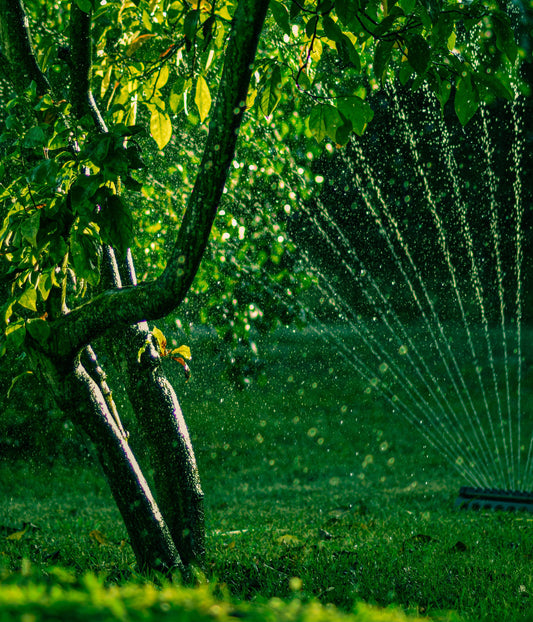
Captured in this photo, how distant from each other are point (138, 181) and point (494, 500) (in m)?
4.28

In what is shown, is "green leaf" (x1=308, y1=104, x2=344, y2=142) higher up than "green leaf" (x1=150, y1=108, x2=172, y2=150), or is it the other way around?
"green leaf" (x1=150, y1=108, x2=172, y2=150)

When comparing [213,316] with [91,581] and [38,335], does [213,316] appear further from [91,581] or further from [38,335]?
[91,581]

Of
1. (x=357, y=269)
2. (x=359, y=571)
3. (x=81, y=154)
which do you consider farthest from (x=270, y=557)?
(x=357, y=269)

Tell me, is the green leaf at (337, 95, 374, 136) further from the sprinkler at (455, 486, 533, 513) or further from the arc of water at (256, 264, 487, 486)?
the sprinkler at (455, 486, 533, 513)

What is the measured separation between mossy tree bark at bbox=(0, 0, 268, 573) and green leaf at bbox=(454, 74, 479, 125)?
2.49 ft

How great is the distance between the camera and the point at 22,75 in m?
3.03

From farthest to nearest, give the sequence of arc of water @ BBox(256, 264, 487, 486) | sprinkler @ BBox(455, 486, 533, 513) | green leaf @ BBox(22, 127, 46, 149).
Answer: arc of water @ BBox(256, 264, 487, 486) → sprinkler @ BBox(455, 486, 533, 513) → green leaf @ BBox(22, 127, 46, 149)

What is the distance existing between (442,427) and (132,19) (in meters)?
7.77

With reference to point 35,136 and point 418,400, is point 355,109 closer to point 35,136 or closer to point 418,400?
point 35,136

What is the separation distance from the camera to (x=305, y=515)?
18.1 ft

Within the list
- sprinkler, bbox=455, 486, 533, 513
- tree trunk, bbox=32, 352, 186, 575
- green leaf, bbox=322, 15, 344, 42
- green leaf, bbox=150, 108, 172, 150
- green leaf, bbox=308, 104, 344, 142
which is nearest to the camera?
green leaf, bbox=322, 15, 344, 42

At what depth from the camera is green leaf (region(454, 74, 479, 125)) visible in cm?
236

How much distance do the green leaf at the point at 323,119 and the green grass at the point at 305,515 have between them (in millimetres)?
1575

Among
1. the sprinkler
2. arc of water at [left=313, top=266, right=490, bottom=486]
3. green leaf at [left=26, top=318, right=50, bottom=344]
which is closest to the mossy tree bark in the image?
green leaf at [left=26, top=318, right=50, bottom=344]
